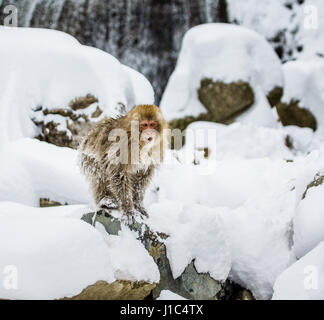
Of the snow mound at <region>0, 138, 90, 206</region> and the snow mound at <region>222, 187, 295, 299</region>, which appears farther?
the snow mound at <region>0, 138, 90, 206</region>

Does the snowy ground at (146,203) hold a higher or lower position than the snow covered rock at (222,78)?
lower

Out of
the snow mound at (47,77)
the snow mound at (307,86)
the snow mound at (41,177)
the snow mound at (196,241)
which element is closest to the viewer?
the snow mound at (196,241)

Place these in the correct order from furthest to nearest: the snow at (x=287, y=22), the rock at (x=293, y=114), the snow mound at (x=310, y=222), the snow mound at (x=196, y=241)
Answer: the snow at (x=287, y=22) → the rock at (x=293, y=114) → the snow mound at (x=196, y=241) → the snow mound at (x=310, y=222)

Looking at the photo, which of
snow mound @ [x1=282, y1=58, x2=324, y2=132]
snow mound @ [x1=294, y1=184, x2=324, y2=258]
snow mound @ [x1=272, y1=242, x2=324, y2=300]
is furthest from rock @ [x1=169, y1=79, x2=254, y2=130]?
snow mound @ [x1=272, y1=242, x2=324, y2=300]

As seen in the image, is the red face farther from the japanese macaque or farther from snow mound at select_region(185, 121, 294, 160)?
snow mound at select_region(185, 121, 294, 160)

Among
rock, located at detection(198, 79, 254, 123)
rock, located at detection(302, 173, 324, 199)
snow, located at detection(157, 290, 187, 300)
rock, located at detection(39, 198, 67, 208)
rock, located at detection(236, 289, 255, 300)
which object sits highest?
rock, located at detection(198, 79, 254, 123)

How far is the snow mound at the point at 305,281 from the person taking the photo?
1.65 metres

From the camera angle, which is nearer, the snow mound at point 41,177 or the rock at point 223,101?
the snow mound at point 41,177

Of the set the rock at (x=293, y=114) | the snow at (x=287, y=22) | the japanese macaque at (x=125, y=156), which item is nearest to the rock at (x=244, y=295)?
the japanese macaque at (x=125, y=156)

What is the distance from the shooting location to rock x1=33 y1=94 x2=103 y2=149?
4461 millimetres

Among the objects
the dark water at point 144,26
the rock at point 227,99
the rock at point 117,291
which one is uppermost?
the dark water at point 144,26

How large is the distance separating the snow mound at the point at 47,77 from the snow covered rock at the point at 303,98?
475 centimetres

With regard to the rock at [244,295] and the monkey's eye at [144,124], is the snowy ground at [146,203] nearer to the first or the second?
the rock at [244,295]

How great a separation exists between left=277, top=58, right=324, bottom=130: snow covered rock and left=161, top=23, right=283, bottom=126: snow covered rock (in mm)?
710
